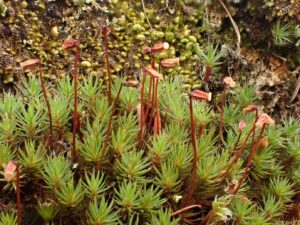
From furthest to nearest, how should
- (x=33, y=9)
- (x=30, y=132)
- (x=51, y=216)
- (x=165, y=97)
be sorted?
(x=33, y=9) < (x=165, y=97) < (x=30, y=132) < (x=51, y=216)

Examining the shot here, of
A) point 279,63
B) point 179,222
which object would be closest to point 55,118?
point 179,222

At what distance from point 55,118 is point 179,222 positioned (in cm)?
62

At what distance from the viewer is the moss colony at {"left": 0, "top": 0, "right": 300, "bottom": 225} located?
1.85m


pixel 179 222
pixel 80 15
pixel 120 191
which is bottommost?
pixel 179 222

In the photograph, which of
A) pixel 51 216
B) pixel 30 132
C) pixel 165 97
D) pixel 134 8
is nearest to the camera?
pixel 51 216

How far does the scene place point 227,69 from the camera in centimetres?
263

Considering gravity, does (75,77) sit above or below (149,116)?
above

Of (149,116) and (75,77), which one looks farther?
(149,116)

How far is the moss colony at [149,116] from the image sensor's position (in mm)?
1849

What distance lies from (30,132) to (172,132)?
21.5 inches

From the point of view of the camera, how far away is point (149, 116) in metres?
2.16

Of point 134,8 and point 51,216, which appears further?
point 134,8

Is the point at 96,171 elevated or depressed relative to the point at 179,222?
elevated

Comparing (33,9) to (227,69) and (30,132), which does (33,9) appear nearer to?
(30,132)
